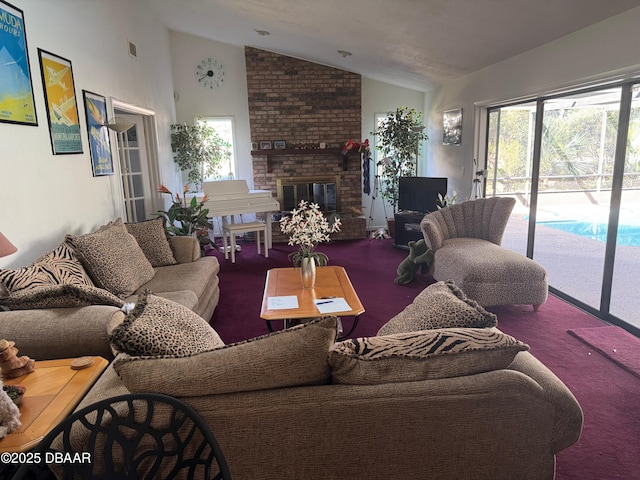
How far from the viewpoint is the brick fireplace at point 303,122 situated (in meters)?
6.62

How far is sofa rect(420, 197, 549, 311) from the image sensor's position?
11.4 feet

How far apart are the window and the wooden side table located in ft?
17.6

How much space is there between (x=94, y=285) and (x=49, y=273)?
0.47 meters

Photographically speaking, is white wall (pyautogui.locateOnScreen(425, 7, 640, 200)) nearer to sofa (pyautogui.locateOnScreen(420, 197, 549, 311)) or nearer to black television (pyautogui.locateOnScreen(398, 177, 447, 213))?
Result: black television (pyautogui.locateOnScreen(398, 177, 447, 213))

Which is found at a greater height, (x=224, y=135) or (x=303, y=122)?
(x=303, y=122)

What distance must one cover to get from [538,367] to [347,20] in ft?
12.1

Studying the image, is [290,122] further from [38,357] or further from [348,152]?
[38,357]

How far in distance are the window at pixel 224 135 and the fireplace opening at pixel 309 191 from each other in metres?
0.82

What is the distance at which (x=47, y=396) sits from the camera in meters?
1.53

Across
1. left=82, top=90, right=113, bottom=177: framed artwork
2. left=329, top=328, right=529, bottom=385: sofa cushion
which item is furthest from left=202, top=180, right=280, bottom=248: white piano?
left=329, top=328, right=529, bottom=385: sofa cushion

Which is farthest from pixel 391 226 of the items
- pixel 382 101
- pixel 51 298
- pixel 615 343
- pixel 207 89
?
pixel 51 298

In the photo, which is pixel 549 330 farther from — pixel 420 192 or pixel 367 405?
pixel 420 192

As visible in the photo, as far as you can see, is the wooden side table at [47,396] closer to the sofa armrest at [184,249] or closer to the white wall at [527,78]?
the sofa armrest at [184,249]

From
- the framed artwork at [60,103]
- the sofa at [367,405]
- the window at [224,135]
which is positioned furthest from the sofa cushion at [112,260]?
the window at [224,135]
